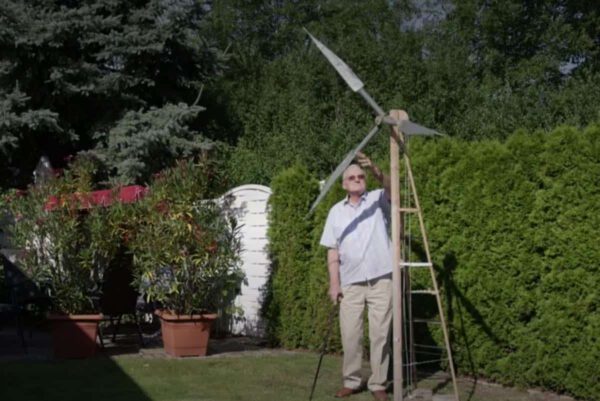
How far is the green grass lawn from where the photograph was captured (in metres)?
6.32

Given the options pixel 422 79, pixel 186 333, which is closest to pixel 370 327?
pixel 186 333

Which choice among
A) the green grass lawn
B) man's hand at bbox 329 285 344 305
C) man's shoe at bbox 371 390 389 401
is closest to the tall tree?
the green grass lawn

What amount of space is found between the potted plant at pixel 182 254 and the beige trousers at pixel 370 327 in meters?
2.26

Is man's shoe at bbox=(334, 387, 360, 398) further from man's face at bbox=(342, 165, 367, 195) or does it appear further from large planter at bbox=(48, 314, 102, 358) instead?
large planter at bbox=(48, 314, 102, 358)

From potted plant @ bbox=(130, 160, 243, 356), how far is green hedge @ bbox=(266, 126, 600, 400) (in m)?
2.31

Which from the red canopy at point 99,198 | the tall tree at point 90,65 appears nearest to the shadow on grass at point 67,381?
the red canopy at point 99,198

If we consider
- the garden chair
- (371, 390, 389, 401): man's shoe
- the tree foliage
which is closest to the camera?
(371, 390, 389, 401): man's shoe

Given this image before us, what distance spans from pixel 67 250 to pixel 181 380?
82.5 inches

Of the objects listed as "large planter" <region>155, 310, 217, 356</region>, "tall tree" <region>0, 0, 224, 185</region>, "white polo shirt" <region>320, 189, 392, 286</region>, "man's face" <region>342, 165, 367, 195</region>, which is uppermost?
"tall tree" <region>0, 0, 224, 185</region>

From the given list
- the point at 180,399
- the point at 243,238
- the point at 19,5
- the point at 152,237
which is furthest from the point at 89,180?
the point at 19,5

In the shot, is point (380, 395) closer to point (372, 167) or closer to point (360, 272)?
point (360, 272)

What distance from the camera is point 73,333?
8.21 meters

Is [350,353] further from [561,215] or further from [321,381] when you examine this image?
[561,215]

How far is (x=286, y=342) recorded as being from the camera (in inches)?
352
